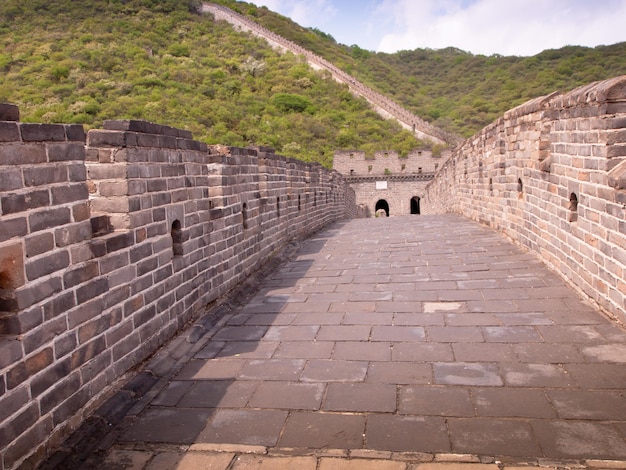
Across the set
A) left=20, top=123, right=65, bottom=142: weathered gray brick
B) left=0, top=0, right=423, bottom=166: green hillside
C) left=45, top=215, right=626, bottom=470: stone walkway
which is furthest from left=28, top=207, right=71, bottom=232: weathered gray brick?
left=0, top=0, right=423, bottom=166: green hillside

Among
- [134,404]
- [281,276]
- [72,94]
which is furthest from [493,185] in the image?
[72,94]

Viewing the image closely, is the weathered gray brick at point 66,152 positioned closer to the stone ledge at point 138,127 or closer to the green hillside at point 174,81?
the stone ledge at point 138,127

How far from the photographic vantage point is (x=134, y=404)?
3531mm

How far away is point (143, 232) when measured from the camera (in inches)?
168

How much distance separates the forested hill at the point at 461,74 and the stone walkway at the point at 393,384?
5363 cm

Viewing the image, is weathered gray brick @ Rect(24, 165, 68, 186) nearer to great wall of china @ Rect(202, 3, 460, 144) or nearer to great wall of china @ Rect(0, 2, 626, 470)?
great wall of china @ Rect(0, 2, 626, 470)

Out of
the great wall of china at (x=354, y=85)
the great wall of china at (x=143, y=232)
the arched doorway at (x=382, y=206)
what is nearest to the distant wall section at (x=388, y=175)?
the arched doorway at (x=382, y=206)

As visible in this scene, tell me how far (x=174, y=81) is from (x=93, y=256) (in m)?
51.3

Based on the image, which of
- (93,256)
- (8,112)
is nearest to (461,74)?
(93,256)

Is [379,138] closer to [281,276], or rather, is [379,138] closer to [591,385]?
[281,276]

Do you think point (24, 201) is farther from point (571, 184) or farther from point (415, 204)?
point (415, 204)


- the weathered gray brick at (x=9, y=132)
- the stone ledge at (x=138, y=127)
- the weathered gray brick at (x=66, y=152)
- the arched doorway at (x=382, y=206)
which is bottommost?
the arched doorway at (x=382, y=206)

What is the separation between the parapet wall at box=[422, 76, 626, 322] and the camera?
464cm

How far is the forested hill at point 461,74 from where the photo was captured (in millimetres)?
62656
